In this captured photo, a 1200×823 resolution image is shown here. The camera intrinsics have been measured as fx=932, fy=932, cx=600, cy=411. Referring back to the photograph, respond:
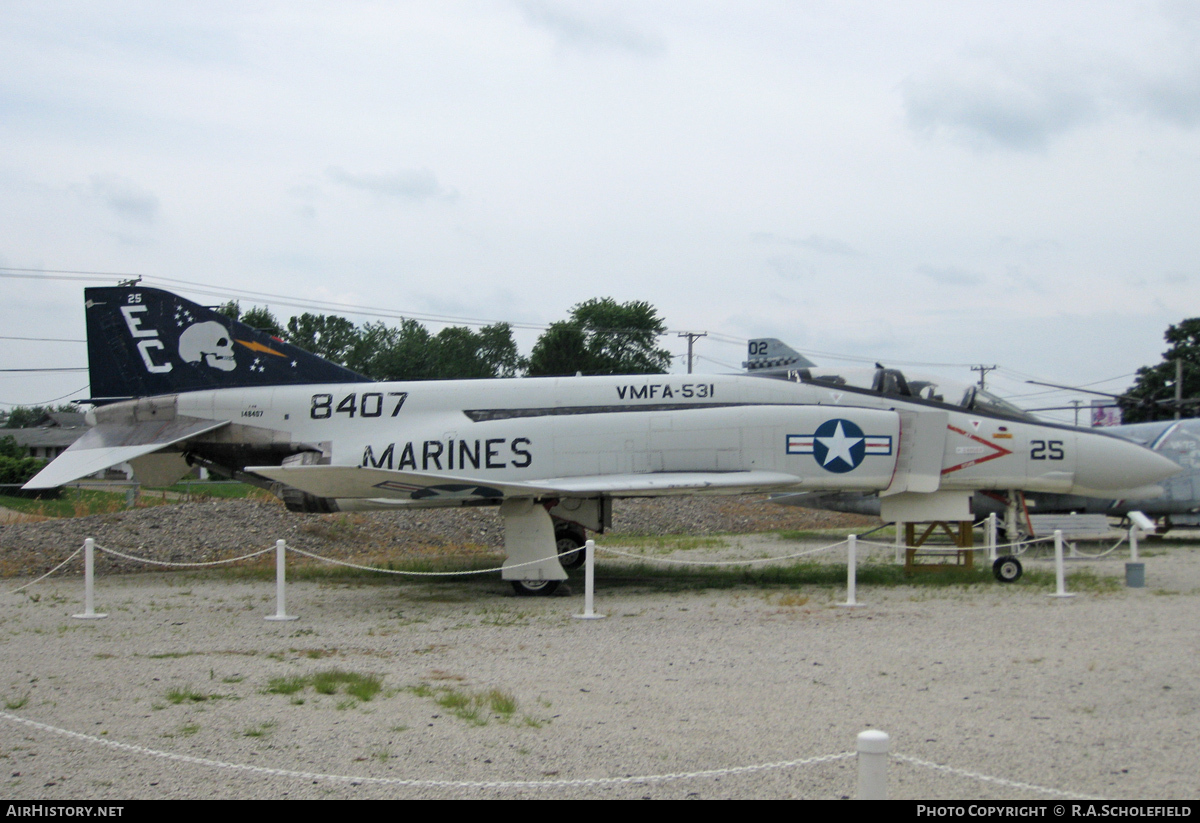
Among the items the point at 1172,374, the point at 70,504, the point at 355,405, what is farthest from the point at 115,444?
the point at 1172,374

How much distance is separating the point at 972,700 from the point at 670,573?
27.4ft

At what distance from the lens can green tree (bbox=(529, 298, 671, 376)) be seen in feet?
146

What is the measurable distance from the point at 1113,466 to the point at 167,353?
43.9ft

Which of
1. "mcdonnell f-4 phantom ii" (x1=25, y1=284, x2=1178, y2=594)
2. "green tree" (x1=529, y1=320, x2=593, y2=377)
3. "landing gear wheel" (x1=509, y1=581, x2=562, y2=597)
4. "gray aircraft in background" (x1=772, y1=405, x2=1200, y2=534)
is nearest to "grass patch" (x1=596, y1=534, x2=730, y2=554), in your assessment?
"gray aircraft in background" (x1=772, y1=405, x2=1200, y2=534)

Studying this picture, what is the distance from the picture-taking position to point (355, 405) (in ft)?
42.9

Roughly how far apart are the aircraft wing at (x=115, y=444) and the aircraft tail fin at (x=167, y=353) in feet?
1.82

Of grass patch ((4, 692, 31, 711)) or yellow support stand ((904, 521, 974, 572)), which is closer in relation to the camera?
grass patch ((4, 692, 31, 711))

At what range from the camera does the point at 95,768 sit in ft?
15.6

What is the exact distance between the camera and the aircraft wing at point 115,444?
41.6 feet

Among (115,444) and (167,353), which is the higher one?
(167,353)

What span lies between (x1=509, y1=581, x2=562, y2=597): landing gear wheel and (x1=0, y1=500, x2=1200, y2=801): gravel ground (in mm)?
216

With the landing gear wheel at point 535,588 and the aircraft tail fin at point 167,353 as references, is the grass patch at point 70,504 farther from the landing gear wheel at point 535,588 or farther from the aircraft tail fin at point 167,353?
the landing gear wheel at point 535,588

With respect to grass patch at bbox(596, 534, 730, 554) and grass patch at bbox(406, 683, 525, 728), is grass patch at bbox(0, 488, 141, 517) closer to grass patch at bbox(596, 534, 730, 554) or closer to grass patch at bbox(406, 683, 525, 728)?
grass patch at bbox(596, 534, 730, 554)

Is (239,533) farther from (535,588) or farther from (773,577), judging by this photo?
(773,577)
